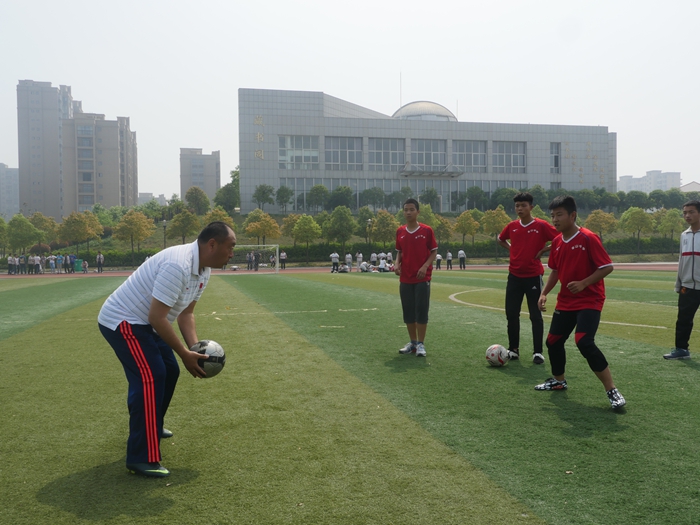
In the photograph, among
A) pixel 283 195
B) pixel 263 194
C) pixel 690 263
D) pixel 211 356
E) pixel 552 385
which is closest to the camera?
pixel 211 356

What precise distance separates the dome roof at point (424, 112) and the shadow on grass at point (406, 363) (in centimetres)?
10963

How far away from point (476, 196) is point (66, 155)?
102425mm

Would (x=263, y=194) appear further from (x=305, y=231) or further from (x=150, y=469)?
(x=150, y=469)

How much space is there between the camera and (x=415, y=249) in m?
8.73

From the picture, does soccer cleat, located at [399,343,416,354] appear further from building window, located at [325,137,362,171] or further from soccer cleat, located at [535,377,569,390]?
building window, located at [325,137,362,171]

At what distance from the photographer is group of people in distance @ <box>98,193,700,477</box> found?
422 centimetres

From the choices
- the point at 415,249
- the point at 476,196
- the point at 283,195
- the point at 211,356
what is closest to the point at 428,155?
the point at 476,196

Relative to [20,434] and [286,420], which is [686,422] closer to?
[286,420]

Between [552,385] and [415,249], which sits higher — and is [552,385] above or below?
below

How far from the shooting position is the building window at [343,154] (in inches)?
4023

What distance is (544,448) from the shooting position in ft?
15.1

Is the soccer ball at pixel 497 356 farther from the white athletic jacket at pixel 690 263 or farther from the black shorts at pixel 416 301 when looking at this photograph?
the white athletic jacket at pixel 690 263

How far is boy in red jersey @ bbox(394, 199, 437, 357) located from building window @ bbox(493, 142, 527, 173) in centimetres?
10396

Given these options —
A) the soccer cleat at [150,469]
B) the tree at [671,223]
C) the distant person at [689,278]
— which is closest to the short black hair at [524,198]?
the distant person at [689,278]
